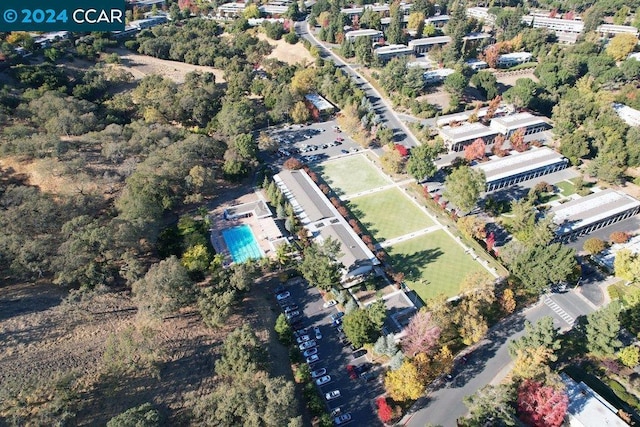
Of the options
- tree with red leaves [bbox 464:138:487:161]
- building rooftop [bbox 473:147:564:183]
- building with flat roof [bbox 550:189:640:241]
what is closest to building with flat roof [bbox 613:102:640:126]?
building rooftop [bbox 473:147:564:183]

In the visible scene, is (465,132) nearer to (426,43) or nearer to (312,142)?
(312,142)

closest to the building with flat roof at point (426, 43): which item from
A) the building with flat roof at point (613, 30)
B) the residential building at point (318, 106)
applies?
the residential building at point (318, 106)

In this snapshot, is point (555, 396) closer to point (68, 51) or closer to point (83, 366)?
point (83, 366)

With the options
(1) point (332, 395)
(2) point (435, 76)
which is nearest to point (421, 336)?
(1) point (332, 395)

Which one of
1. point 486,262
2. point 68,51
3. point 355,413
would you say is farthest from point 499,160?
point 68,51

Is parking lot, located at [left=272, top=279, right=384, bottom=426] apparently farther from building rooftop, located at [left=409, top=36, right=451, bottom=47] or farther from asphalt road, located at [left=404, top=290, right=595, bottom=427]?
building rooftop, located at [left=409, top=36, right=451, bottom=47]

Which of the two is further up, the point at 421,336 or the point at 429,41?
the point at 429,41
